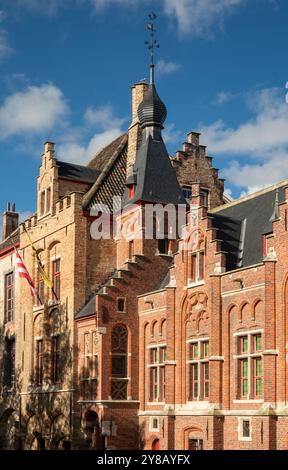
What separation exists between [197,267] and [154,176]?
8.32 m

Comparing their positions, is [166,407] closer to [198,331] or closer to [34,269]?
[198,331]

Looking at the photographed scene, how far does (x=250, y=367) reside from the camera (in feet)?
104

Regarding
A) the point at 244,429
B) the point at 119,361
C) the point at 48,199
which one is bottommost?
the point at 244,429

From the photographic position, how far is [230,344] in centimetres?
3300

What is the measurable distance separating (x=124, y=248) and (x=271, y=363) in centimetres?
1424

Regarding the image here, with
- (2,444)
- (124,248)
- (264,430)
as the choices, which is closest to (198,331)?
(264,430)

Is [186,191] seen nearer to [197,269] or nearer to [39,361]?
[197,269]

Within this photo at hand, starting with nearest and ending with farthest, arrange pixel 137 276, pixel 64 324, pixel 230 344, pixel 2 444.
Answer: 1. pixel 230 344
2. pixel 137 276
3. pixel 64 324
4. pixel 2 444

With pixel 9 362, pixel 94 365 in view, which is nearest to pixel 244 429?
pixel 94 365

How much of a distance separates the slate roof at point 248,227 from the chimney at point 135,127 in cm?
1069

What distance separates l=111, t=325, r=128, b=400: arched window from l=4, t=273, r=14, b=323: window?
13317 mm

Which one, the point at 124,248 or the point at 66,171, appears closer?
the point at 124,248

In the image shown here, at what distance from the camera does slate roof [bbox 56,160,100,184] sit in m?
45.9
